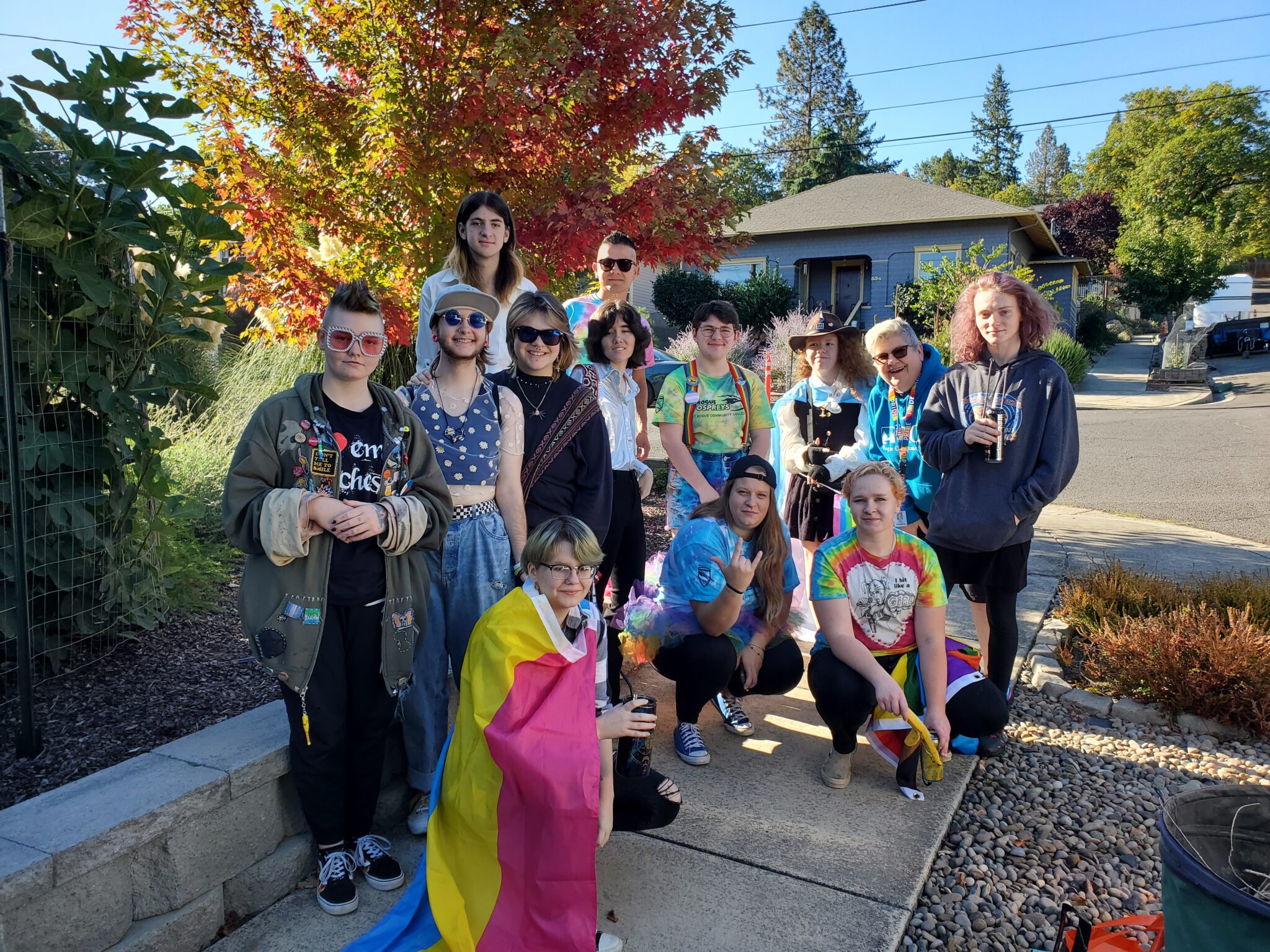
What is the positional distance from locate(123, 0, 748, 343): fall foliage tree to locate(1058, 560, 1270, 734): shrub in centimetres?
294

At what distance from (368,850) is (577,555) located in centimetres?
114

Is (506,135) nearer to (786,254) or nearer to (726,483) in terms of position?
(726,483)

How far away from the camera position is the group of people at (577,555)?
2191 mm

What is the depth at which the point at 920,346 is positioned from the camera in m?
4.01

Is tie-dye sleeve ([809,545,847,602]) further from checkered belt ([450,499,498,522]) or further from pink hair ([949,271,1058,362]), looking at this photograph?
checkered belt ([450,499,498,522])

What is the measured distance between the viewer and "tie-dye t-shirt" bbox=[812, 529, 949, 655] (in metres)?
3.19

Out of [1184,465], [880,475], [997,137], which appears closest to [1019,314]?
[880,475]

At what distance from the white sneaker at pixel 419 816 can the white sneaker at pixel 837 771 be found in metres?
1.46

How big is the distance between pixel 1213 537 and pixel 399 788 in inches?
278

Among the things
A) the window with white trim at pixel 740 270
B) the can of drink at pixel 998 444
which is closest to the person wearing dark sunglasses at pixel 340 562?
the can of drink at pixel 998 444

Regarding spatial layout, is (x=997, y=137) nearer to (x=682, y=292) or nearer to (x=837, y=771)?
(x=682, y=292)

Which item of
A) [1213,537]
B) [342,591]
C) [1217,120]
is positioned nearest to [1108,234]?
[1217,120]

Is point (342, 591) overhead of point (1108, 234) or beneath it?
beneath

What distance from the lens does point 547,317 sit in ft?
9.74
